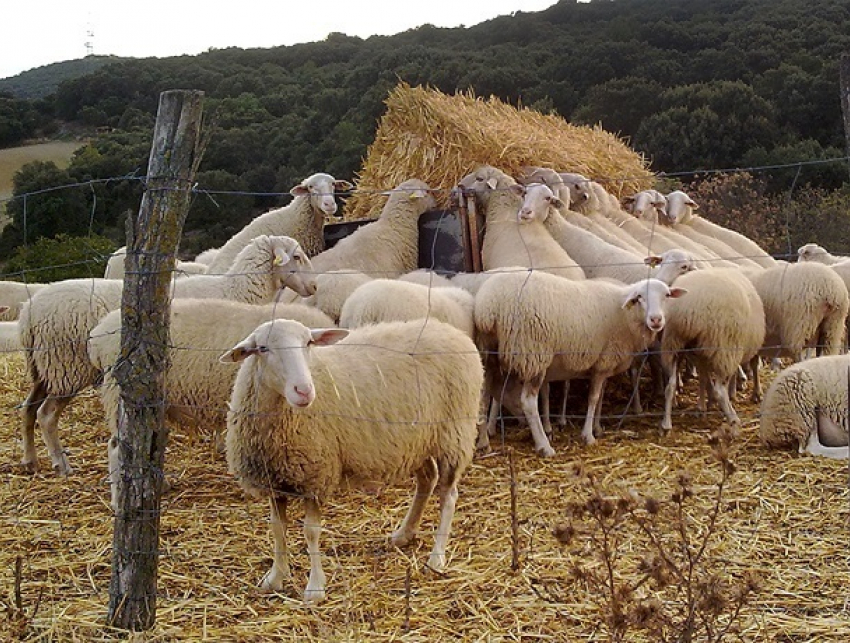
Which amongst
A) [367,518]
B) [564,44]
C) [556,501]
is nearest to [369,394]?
[367,518]

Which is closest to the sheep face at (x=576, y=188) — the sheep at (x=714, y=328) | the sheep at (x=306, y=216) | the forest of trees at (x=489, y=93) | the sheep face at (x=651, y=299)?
the sheep at (x=714, y=328)

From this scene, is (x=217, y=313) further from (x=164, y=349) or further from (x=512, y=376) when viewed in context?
(x=512, y=376)

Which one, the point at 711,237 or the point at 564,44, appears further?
the point at 564,44

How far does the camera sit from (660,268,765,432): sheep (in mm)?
6922

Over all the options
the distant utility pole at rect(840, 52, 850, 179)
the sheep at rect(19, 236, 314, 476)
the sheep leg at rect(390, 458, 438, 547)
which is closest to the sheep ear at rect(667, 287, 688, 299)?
the sheep leg at rect(390, 458, 438, 547)

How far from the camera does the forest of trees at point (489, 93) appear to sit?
84.3 feet

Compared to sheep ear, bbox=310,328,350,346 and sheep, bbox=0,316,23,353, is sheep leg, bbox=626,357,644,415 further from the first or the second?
sheep, bbox=0,316,23,353

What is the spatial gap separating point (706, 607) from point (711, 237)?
754cm

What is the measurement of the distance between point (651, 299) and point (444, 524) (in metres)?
2.84

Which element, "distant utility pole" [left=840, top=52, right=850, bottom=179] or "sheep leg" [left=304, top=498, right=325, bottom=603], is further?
"sheep leg" [left=304, top=498, right=325, bottom=603]

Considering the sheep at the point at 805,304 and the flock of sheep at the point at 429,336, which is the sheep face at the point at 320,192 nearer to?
the flock of sheep at the point at 429,336

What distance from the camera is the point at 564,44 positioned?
3359 cm

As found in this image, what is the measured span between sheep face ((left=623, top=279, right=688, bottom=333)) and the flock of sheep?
0.02 metres

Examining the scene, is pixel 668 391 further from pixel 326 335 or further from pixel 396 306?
pixel 326 335
